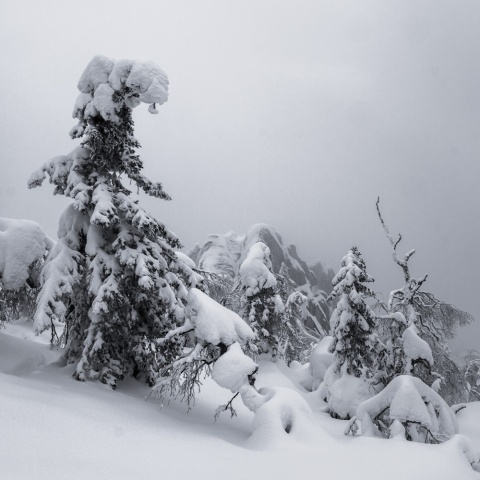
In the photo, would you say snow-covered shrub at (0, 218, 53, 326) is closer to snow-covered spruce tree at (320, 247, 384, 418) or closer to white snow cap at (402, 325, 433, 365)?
white snow cap at (402, 325, 433, 365)

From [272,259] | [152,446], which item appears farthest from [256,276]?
[272,259]

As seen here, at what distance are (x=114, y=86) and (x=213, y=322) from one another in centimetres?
618

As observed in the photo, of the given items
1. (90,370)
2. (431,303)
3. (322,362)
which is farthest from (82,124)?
(322,362)

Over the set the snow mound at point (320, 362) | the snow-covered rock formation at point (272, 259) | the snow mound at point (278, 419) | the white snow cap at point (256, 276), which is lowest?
the snow-covered rock formation at point (272, 259)

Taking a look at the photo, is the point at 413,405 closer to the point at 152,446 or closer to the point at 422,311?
the point at 422,311

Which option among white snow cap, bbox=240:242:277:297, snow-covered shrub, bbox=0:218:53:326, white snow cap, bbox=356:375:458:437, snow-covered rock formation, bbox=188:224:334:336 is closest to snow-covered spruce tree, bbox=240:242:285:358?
white snow cap, bbox=240:242:277:297

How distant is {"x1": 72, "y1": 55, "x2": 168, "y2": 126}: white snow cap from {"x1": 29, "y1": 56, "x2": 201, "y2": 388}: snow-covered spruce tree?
0.08 feet

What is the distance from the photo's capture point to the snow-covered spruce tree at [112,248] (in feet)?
27.8

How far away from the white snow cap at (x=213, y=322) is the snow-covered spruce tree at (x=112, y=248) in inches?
39.1

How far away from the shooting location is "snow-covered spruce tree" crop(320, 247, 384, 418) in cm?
1647

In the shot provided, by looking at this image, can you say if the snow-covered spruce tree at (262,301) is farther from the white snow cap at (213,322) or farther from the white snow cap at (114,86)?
the white snow cap at (114,86)

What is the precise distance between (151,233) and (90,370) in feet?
11.0

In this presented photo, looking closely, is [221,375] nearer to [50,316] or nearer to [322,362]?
[50,316]

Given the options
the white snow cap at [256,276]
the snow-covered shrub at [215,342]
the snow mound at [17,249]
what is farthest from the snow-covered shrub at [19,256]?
the white snow cap at [256,276]
